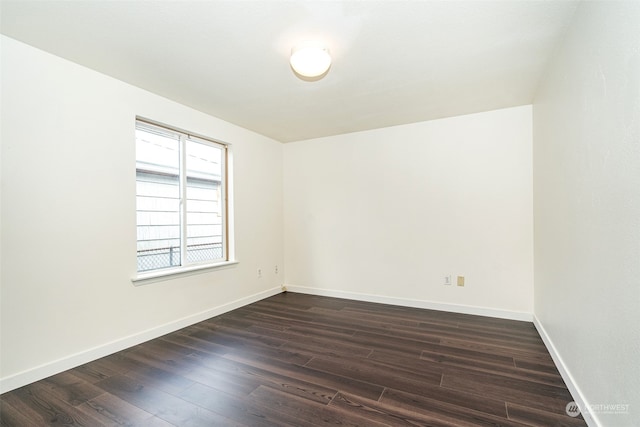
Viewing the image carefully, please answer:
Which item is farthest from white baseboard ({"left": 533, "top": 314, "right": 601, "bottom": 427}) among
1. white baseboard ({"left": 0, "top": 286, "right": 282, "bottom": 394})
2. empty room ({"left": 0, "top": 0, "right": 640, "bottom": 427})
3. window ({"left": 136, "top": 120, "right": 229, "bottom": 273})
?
window ({"left": 136, "top": 120, "right": 229, "bottom": 273})

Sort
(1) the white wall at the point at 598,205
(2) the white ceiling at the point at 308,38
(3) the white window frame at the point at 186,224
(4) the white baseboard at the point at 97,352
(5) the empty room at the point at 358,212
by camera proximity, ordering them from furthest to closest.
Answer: (3) the white window frame at the point at 186,224, (4) the white baseboard at the point at 97,352, (2) the white ceiling at the point at 308,38, (5) the empty room at the point at 358,212, (1) the white wall at the point at 598,205

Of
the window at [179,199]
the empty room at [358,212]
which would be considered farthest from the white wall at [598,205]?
the window at [179,199]

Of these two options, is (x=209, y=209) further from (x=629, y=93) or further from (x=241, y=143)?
(x=629, y=93)

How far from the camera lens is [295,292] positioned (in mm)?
4574

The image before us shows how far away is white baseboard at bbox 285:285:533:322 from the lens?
3207 mm

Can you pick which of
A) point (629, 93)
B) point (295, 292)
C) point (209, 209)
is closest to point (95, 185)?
point (209, 209)

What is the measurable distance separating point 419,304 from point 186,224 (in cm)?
301

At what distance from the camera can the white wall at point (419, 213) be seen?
3217 millimetres

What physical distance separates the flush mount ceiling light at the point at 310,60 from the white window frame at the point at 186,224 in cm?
171

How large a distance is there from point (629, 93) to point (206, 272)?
3591 millimetres

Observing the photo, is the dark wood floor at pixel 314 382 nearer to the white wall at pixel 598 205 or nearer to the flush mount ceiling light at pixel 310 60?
the white wall at pixel 598 205

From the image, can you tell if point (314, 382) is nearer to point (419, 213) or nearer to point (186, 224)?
point (186, 224)

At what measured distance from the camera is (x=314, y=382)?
1982 millimetres

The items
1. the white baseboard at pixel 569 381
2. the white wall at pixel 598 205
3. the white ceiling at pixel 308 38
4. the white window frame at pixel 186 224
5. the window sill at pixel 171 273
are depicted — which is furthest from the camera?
the white window frame at pixel 186 224
